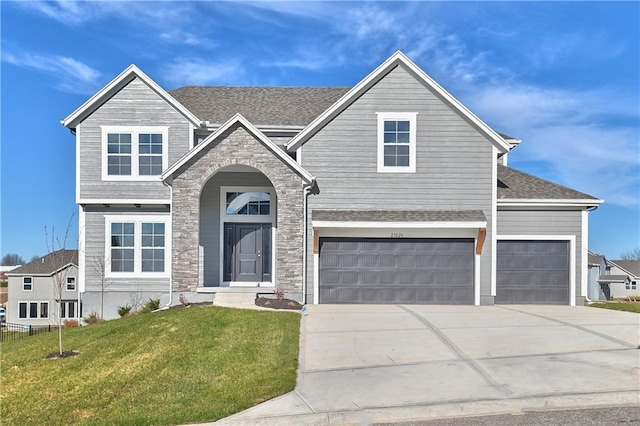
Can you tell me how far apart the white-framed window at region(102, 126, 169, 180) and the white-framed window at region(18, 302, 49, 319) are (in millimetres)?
34786

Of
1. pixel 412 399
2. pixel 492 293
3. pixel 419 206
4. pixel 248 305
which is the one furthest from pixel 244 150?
pixel 412 399

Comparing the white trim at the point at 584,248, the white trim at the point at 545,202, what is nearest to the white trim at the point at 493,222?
the white trim at the point at 545,202

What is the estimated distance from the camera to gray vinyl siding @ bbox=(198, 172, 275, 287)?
1847 centimetres

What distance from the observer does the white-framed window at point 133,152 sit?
60.3 feet

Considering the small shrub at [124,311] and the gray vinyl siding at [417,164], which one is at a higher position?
the gray vinyl siding at [417,164]

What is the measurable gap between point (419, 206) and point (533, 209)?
12.8 ft

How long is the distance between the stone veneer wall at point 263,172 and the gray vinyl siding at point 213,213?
5.67ft

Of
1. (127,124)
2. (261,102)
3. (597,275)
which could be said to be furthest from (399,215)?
(597,275)

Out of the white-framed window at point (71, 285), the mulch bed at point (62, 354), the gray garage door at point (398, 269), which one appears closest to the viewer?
the mulch bed at point (62, 354)

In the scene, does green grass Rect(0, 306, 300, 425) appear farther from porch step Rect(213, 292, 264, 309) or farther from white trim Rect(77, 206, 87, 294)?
white trim Rect(77, 206, 87, 294)

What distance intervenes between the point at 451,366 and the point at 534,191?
11.1 m

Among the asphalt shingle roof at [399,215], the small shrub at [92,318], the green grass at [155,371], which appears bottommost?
the small shrub at [92,318]

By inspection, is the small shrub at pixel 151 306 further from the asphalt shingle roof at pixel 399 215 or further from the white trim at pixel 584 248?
the white trim at pixel 584 248

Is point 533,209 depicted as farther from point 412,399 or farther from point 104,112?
point 104,112
